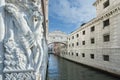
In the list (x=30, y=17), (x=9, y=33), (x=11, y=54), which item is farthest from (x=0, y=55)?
(x=30, y=17)

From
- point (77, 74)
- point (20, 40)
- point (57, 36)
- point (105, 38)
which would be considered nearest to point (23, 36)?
point (20, 40)

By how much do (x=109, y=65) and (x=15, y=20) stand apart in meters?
13.5

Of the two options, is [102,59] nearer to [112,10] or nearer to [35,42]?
[112,10]

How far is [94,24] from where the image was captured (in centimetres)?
1806

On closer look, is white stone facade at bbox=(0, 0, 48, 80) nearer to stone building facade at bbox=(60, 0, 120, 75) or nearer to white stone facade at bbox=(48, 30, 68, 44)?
stone building facade at bbox=(60, 0, 120, 75)

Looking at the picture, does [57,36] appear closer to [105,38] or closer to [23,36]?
[105,38]

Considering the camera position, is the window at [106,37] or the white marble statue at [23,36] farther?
the window at [106,37]

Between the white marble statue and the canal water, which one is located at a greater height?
the white marble statue

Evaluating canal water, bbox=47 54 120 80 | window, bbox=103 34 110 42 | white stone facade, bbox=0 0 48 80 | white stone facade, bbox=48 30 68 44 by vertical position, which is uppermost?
white stone facade, bbox=48 30 68 44

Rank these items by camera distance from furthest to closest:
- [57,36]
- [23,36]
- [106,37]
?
[57,36]
[106,37]
[23,36]

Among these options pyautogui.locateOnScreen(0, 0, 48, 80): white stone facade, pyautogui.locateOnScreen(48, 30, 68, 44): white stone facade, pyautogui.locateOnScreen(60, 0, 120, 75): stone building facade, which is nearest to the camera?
pyautogui.locateOnScreen(0, 0, 48, 80): white stone facade

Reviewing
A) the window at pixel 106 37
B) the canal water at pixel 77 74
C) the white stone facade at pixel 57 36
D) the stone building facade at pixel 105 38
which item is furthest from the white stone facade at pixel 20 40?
the white stone facade at pixel 57 36

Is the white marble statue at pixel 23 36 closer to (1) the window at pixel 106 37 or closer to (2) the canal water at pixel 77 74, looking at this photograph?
(2) the canal water at pixel 77 74

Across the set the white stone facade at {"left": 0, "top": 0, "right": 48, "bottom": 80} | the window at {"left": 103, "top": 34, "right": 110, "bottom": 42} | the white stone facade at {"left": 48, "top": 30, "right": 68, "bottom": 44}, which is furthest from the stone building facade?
the white stone facade at {"left": 48, "top": 30, "right": 68, "bottom": 44}
